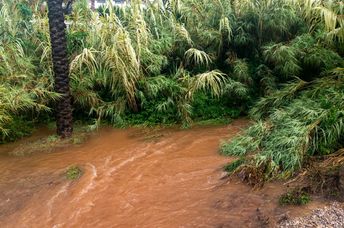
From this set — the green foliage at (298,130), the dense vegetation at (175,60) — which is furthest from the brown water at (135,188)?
the dense vegetation at (175,60)

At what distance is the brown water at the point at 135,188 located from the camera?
400cm

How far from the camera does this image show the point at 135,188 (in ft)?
15.7

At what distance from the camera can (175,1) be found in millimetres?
8133

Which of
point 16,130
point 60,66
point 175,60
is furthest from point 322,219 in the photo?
point 16,130

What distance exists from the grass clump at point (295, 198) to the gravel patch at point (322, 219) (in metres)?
0.17

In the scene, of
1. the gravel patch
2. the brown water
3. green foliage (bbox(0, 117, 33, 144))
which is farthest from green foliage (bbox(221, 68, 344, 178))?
green foliage (bbox(0, 117, 33, 144))

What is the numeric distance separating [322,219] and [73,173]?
3.20 metres

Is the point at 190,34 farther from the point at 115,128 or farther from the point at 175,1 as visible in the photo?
the point at 115,128

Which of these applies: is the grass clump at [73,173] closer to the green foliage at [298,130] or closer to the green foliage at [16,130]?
the green foliage at [16,130]

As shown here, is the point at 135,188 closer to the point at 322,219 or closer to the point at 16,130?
the point at 322,219

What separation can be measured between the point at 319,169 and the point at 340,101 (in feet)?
3.99

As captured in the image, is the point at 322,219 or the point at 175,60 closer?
the point at 322,219

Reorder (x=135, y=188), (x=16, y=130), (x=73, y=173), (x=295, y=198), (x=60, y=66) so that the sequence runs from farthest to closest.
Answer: (x=16, y=130), (x=60, y=66), (x=73, y=173), (x=135, y=188), (x=295, y=198)

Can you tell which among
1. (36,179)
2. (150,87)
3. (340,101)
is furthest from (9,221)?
(340,101)
